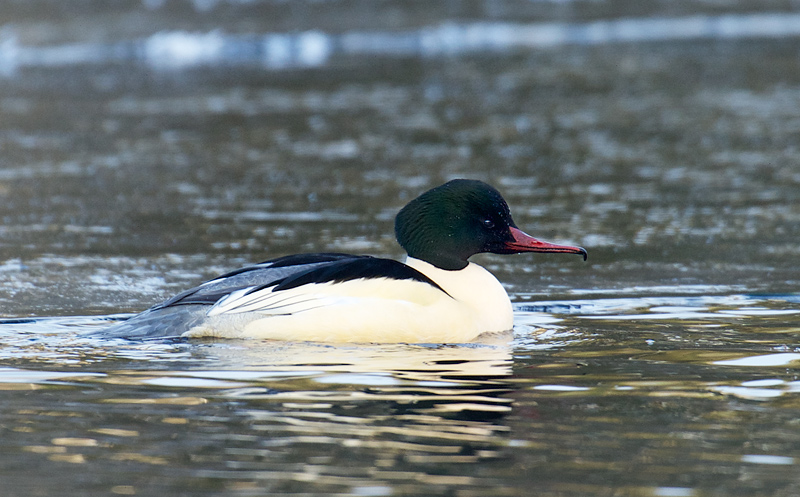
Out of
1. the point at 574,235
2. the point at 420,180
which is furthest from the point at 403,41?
the point at 574,235

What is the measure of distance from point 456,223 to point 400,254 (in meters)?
2.67

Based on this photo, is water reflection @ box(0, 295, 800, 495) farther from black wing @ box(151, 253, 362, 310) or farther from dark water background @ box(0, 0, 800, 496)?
black wing @ box(151, 253, 362, 310)

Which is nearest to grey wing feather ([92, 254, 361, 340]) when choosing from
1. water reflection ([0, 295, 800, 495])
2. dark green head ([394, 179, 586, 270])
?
water reflection ([0, 295, 800, 495])

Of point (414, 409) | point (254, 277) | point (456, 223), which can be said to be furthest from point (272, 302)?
point (414, 409)

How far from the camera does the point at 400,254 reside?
31.6ft

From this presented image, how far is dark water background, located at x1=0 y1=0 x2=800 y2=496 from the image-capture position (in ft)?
15.0

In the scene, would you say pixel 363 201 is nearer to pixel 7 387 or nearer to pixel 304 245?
pixel 304 245

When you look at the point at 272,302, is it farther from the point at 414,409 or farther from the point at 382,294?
the point at 414,409

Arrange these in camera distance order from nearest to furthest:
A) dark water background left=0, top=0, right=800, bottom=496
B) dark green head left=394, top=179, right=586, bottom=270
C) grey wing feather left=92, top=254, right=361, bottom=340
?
dark water background left=0, top=0, right=800, bottom=496
grey wing feather left=92, top=254, right=361, bottom=340
dark green head left=394, top=179, right=586, bottom=270

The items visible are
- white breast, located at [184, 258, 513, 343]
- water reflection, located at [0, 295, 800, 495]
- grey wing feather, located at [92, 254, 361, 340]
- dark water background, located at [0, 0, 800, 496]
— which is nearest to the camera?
water reflection, located at [0, 295, 800, 495]

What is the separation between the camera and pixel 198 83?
83.8 ft

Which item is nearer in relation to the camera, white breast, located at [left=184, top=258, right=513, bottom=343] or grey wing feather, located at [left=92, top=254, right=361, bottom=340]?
white breast, located at [left=184, top=258, right=513, bottom=343]

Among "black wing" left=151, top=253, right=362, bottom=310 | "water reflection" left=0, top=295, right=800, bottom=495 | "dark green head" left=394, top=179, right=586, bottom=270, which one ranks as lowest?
"water reflection" left=0, top=295, right=800, bottom=495

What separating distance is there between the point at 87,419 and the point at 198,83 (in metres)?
21.0
